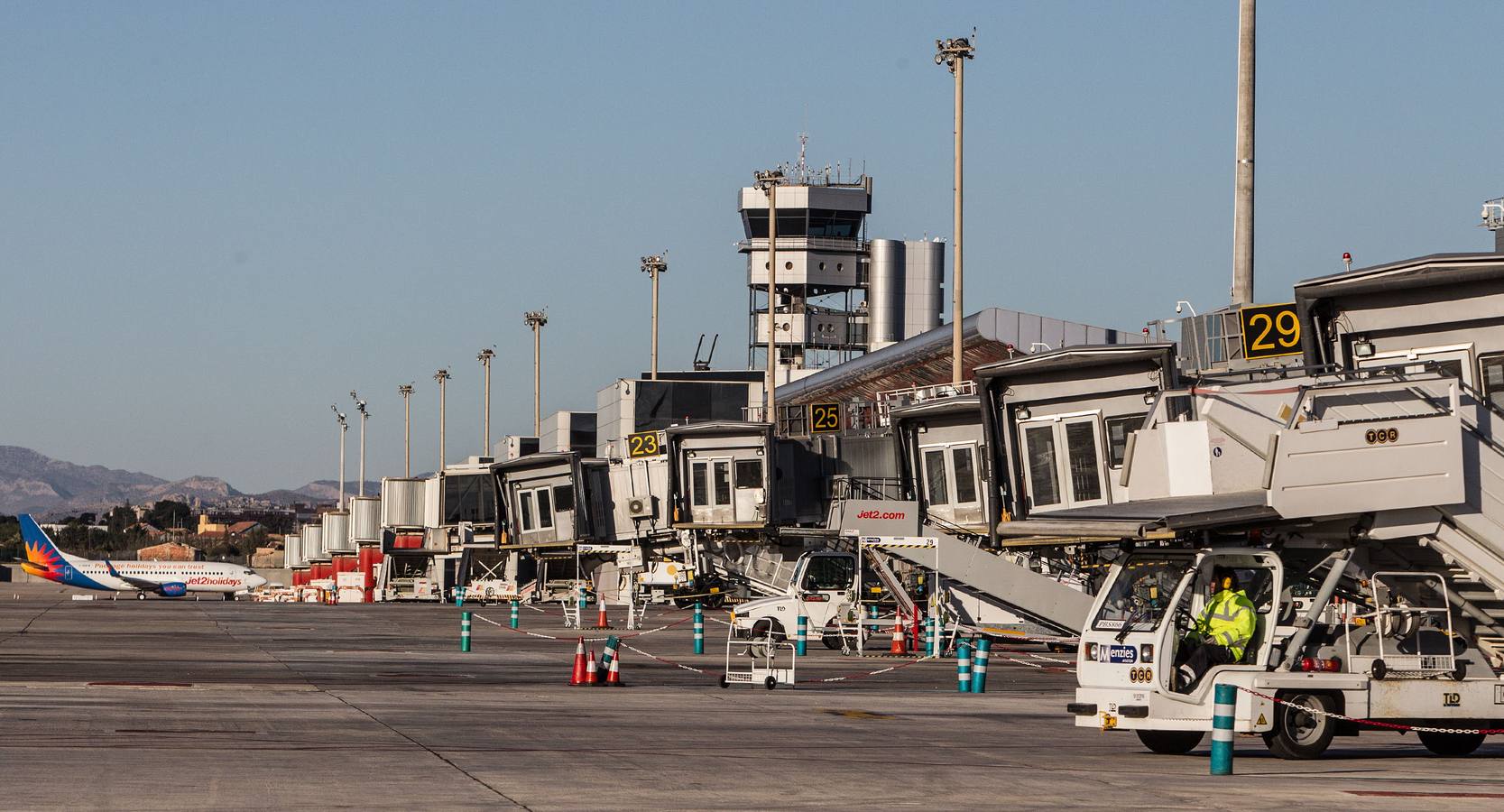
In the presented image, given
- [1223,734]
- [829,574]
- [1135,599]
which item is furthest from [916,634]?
[1223,734]

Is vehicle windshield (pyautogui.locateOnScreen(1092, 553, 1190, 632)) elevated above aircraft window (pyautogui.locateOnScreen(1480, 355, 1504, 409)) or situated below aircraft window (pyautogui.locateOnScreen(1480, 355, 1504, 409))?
below

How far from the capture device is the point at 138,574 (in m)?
140

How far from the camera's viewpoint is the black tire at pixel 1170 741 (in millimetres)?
18891

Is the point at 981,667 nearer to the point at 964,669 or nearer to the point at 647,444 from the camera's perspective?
the point at 964,669

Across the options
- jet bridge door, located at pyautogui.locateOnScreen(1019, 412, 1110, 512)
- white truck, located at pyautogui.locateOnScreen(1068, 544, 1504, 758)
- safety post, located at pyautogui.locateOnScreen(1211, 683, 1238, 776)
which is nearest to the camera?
safety post, located at pyautogui.locateOnScreen(1211, 683, 1238, 776)

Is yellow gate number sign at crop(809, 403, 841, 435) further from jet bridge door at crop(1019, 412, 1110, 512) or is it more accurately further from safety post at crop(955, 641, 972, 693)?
safety post at crop(955, 641, 972, 693)

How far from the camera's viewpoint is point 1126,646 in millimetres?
17766

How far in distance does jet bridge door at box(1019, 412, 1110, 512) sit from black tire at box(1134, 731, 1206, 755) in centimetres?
1414

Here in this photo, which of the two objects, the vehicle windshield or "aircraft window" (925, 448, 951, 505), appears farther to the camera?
"aircraft window" (925, 448, 951, 505)

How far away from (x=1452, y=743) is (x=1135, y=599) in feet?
12.6

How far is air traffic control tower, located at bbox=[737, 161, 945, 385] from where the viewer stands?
164375 mm

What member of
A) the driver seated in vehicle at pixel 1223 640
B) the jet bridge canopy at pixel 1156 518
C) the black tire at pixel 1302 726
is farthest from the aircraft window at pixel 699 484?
the driver seated in vehicle at pixel 1223 640

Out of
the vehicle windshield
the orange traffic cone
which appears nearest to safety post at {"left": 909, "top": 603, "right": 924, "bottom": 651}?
the orange traffic cone

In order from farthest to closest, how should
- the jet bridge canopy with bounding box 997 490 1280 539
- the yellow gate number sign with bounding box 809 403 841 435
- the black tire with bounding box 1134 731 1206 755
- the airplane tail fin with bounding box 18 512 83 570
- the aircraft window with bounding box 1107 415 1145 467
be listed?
the airplane tail fin with bounding box 18 512 83 570
the yellow gate number sign with bounding box 809 403 841 435
the aircraft window with bounding box 1107 415 1145 467
the black tire with bounding box 1134 731 1206 755
the jet bridge canopy with bounding box 997 490 1280 539
